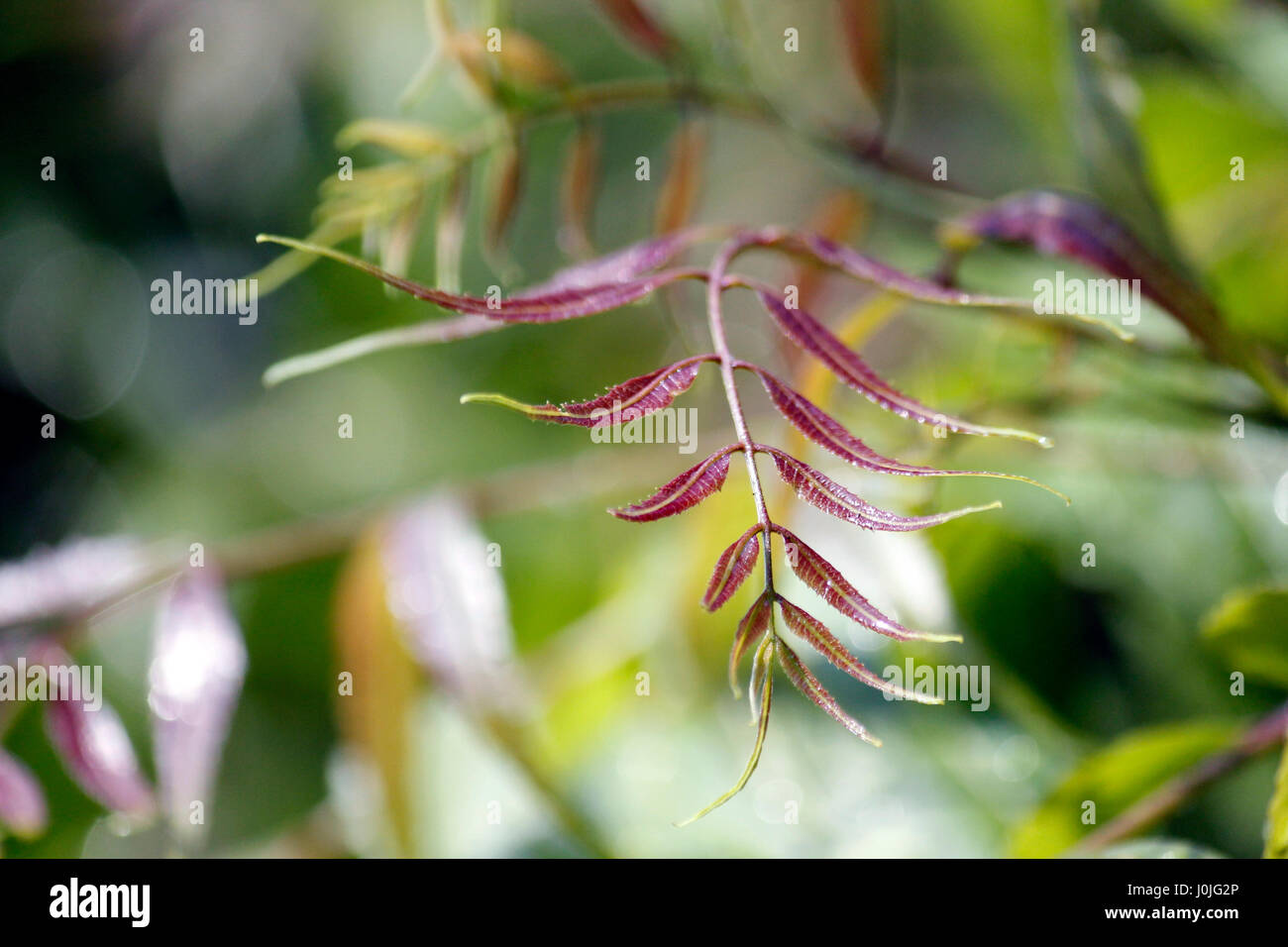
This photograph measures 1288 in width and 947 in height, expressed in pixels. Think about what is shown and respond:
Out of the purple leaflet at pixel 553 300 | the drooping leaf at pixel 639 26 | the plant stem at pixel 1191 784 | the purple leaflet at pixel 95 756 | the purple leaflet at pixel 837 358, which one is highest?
the drooping leaf at pixel 639 26

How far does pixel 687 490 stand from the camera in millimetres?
181

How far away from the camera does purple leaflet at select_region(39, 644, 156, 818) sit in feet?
0.98

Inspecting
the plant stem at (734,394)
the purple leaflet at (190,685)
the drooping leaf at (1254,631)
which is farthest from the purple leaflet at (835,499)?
the purple leaflet at (190,685)

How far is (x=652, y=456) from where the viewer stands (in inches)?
18.6

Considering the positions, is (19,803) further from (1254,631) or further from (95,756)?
(1254,631)

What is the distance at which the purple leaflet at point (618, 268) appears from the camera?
0.71ft

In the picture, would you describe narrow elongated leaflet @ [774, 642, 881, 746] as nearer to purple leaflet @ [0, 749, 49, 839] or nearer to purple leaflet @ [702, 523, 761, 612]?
purple leaflet @ [702, 523, 761, 612]

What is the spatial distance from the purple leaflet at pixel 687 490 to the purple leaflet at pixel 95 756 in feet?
0.67

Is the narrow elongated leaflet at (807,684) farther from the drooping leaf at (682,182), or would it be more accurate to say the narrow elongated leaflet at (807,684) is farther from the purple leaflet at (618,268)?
the drooping leaf at (682,182)

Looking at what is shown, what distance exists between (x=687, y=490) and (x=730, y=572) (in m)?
0.02

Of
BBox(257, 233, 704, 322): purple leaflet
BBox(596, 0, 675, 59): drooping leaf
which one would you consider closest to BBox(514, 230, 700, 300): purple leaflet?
BBox(257, 233, 704, 322): purple leaflet

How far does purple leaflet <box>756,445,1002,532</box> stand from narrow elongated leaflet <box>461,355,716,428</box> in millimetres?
20

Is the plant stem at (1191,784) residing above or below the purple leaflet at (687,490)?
below
